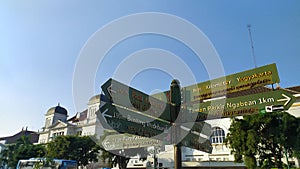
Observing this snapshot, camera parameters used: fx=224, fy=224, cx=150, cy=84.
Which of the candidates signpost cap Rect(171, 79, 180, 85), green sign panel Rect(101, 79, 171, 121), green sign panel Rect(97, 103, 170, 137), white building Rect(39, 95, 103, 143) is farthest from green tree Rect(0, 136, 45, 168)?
signpost cap Rect(171, 79, 180, 85)

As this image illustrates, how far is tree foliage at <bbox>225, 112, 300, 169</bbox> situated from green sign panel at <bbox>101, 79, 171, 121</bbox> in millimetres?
14239

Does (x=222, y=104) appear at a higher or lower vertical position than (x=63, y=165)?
higher

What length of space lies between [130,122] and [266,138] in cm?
1627

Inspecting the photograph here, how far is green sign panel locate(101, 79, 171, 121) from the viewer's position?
4.01m

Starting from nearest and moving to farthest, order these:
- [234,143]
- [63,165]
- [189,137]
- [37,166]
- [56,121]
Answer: [189,137] < [37,166] < [63,165] < [234,143] < [56,121]

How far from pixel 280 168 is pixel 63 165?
16.1m

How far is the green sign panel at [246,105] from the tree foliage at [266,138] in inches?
511

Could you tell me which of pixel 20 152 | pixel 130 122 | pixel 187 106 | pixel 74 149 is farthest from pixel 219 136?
pixel 20 152

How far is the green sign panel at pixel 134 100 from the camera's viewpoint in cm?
401

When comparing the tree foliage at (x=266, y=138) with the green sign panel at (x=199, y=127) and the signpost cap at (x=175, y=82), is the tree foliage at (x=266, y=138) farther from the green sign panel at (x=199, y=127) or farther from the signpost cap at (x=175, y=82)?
the signpost cap at (x=175, y=82)

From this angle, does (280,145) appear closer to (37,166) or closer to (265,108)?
(265,108)

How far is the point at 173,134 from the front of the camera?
4297 millimetres

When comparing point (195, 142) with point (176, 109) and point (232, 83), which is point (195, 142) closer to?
point (176, 109)

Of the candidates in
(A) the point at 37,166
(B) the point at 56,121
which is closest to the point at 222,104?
(A) the point at 37,166
